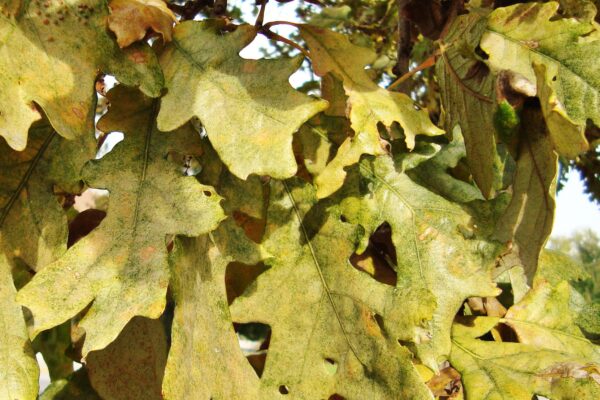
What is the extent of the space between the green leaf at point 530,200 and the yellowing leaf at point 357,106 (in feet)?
0.30

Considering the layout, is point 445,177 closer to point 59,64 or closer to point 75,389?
point 59,64

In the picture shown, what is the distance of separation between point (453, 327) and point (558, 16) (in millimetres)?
369

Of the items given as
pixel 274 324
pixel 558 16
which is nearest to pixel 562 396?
Result: pixel 274 324

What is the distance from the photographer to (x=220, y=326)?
647mm

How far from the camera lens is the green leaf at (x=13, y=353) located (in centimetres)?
63

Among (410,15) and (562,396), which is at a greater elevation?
(410,15)

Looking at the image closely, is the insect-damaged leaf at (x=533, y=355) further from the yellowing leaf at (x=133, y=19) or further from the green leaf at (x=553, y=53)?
the yellowing leaf at (x=133, y=19)

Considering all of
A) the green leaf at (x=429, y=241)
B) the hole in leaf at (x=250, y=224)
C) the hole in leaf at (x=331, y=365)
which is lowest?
the hole in leaf at (x=331, y=365)

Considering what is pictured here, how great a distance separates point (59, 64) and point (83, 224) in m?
0.22

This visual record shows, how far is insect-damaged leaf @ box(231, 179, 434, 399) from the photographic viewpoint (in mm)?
638

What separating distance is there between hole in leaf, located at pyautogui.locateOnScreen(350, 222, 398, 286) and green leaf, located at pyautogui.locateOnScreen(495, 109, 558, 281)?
12cm

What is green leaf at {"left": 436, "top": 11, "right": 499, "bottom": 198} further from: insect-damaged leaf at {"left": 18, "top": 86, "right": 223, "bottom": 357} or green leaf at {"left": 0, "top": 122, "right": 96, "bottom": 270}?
green leaf at {"left": 0, "top": 122, "right": 96, "bottom": 270}

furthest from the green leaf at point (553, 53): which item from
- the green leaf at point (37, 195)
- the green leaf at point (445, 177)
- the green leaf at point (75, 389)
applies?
the green leaf at point (75, 389)

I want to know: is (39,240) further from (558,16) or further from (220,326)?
(558,16)
